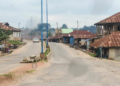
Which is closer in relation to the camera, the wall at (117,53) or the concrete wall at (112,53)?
the wall at (117,53)

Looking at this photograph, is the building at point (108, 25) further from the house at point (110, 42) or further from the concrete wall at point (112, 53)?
the concrete wall at point (112, 53)

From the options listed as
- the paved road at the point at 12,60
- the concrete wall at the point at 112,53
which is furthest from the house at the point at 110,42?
the paved road at the point at 12,60

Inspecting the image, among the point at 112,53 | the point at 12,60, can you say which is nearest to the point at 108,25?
the point at 112,53

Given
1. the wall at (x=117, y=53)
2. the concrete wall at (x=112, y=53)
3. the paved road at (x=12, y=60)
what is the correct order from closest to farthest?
1. the paved road at (x=12, y=60)
2. the wall at (x=117, y=53)
3. the concrete wall at (x=112, y=53)

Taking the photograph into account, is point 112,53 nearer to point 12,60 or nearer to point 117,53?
point 117,53

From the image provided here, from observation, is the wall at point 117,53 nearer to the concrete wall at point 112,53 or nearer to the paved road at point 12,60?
the concrete wall at point 112,53

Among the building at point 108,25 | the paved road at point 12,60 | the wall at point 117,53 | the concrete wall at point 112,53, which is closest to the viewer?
the paved road at point 12,60

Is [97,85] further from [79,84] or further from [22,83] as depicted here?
[22,83]

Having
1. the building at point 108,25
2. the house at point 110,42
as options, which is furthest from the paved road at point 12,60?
the building at point 108,25

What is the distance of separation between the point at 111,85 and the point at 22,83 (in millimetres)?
4962

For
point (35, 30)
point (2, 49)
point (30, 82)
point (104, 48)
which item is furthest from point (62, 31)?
point (30, 82)

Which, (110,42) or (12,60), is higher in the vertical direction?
(110,42)

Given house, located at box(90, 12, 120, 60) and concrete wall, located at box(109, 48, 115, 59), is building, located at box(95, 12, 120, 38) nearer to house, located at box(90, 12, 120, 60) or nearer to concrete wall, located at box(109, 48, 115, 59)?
house, located at box(90, 12, 120, 60)

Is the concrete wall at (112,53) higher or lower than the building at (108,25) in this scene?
lower
